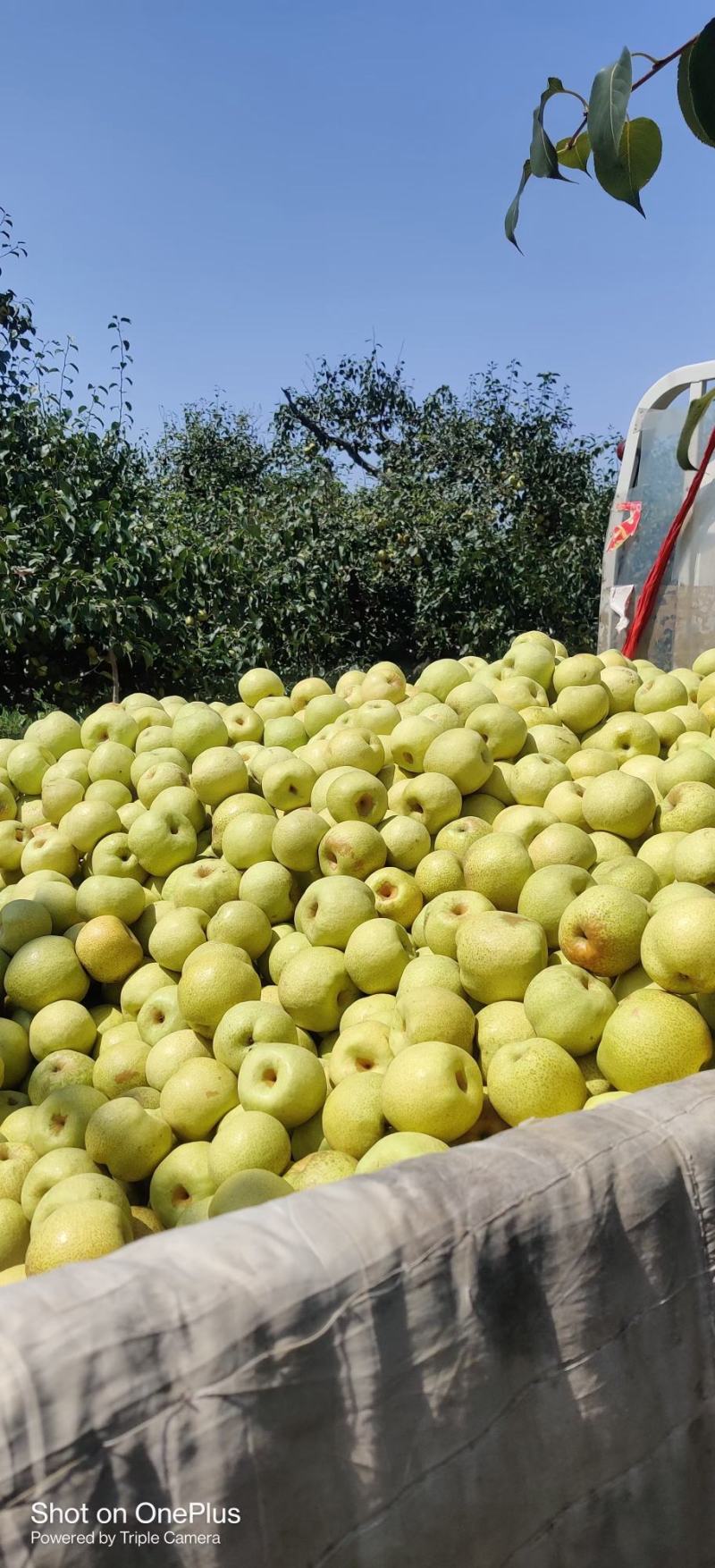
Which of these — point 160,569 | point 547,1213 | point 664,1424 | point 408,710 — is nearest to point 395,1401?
point 547,1213

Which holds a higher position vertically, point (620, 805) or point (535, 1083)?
point (620, 805)

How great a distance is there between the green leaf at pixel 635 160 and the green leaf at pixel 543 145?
94 millimetres

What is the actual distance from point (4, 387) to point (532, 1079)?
9.03 meters

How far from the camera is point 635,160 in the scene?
109 cm

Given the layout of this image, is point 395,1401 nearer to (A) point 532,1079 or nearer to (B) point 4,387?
(A) point 532,1079

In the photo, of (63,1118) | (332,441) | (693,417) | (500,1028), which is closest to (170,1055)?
(63,1118)

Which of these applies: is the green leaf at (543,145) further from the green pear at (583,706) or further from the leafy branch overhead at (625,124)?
the green pear at (583,706)

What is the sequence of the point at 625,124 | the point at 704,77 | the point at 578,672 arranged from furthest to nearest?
the point at 578,672 → the point at 625,124 → the point at 704,77

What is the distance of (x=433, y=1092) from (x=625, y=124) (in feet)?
5.23

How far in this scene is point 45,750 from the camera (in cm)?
370

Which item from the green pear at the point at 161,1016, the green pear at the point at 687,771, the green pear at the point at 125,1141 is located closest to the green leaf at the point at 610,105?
the green pear at the point at 687,771

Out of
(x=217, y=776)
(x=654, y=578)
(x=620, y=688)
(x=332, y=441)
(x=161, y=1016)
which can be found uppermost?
(x=332, y=441)

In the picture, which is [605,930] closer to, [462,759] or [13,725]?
[462,759]

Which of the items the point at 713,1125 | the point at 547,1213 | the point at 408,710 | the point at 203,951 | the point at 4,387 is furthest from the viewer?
the point at 4,387
